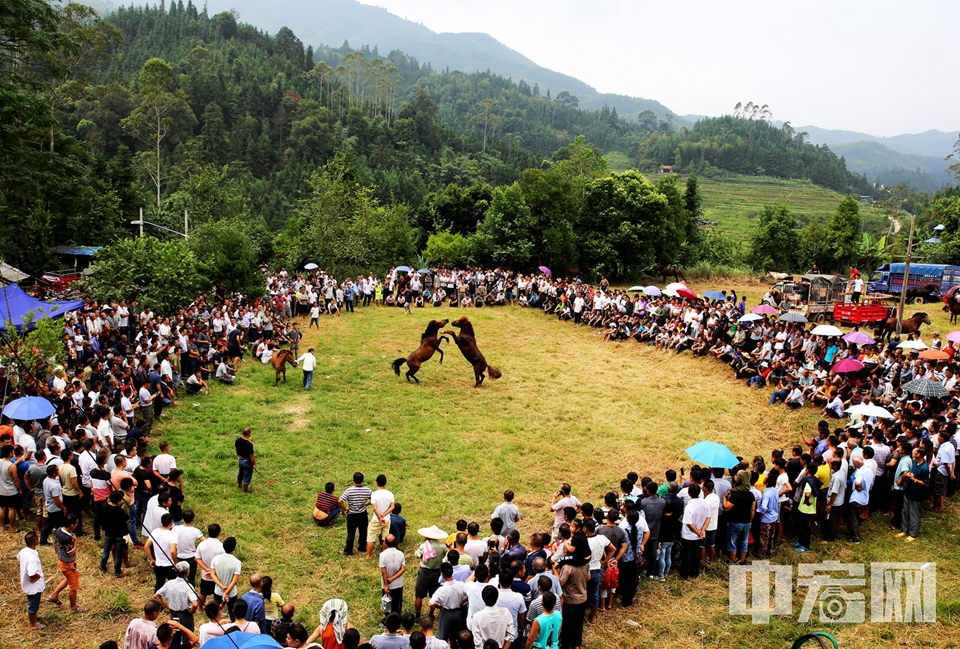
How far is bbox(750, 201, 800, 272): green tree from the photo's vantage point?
1550 inches

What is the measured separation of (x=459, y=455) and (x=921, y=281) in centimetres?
2523

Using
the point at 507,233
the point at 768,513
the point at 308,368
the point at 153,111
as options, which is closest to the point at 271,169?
the point at 153,111

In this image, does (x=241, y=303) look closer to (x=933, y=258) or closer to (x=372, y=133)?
(x=933, y=258)

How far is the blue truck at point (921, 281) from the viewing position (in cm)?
2780

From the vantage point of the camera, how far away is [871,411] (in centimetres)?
1220

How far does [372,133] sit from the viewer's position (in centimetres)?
8406

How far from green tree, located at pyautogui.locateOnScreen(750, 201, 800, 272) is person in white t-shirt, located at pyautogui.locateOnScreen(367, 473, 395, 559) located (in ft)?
119

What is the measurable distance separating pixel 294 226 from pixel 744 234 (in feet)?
159

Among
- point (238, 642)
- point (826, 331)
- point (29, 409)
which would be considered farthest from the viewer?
point (826, 331)

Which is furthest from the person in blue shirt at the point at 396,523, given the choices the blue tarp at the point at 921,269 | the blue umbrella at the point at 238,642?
the blue tarp at the point at 921,269

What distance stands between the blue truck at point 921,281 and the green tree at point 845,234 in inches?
334

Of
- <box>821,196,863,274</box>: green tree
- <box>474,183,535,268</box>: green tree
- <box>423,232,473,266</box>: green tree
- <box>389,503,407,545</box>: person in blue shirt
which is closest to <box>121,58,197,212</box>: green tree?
<box>423,232,473,266</box>: green tree

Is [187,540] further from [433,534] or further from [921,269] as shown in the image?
[921,269]

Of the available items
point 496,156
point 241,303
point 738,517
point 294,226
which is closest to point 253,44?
point 496,156
